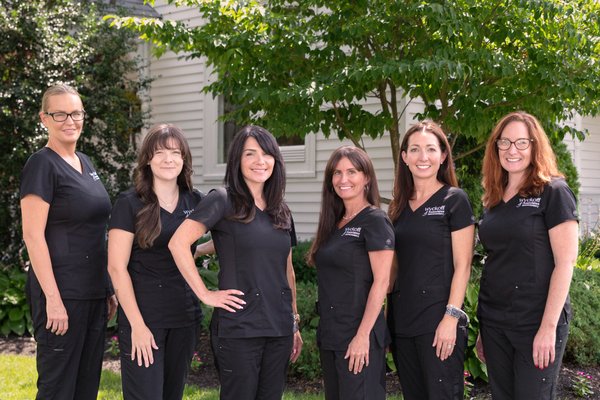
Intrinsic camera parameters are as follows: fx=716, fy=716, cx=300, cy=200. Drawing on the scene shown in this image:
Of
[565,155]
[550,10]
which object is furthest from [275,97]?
[565,155]

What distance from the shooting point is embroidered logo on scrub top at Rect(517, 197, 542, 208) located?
3.70m

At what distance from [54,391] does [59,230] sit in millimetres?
938

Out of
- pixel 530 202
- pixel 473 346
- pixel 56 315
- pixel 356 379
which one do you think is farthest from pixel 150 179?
pixel 473 346

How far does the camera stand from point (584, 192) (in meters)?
13.6

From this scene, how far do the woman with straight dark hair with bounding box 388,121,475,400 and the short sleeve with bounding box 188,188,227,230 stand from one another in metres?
1.01

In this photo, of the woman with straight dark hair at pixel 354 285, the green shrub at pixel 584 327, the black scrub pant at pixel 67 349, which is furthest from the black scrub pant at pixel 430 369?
the green shrub at pixel 584 327

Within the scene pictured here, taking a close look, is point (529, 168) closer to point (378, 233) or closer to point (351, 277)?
A: point (378, 233)

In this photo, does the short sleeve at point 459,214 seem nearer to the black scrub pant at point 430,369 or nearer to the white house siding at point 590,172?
the black scrub pant at point 430,369

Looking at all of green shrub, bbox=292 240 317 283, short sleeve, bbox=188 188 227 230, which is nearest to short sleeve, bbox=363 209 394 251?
short sleeve, bbox=188 188 227 230

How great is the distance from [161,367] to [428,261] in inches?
62.4

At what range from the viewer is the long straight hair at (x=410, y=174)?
4.09 meters

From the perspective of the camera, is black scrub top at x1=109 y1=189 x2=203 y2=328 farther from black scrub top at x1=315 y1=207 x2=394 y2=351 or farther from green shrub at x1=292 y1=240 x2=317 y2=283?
green shrub at x1=292 y1=240 x2=317 y2=283

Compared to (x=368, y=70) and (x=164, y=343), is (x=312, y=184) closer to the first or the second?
(x=368, y=70)

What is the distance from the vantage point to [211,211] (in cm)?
378
